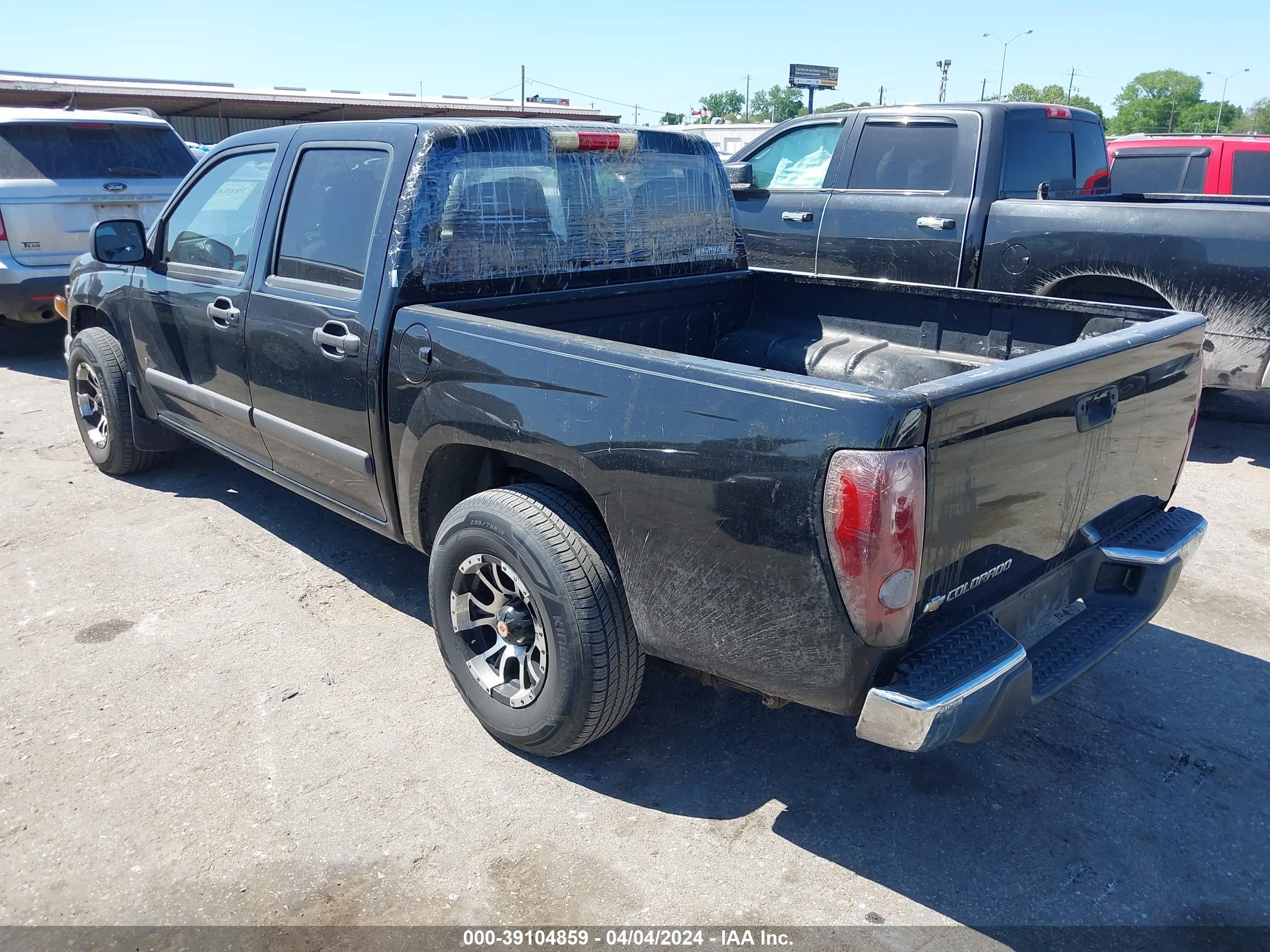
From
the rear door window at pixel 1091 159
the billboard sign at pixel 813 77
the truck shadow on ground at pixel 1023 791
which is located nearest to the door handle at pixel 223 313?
the truck shadow on ground at pixel 1023 791

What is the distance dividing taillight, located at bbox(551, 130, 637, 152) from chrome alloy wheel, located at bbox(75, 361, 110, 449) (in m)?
3.19

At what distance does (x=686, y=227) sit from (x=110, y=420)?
10.7 feet

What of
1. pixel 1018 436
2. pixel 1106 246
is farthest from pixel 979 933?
pixel 1106 246

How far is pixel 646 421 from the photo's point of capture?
97.4 inches

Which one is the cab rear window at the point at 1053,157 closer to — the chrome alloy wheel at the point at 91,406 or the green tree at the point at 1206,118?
the chrome alloy wheel at the point at 91,406

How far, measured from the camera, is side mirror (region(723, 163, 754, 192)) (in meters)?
6.52

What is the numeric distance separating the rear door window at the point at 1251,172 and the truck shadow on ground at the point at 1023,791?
748 centimetres

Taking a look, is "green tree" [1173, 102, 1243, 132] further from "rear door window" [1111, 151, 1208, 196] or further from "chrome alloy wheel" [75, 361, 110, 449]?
"chrome alloy wheel" [75, 361, 110, 449]

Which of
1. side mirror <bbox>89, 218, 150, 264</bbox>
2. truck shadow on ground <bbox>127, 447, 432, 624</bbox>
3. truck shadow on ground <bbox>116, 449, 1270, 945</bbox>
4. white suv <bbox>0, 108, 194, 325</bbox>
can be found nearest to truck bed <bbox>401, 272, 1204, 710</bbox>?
truck shadow on ground <bbox>116, 449, 1270, 945</bbox>

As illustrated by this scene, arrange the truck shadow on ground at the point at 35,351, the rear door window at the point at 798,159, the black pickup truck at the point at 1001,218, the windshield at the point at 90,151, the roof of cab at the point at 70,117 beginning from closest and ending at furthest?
→ the black pickup truck at the point at 1001,218
the rear door window at the point at 798,159
the windshield at the point at 90,151
the roof of cab at the point at 70,117
the truck shadow on ground at the point at 35,351

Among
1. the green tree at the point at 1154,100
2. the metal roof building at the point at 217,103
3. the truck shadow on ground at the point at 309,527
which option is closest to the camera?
the truck shadow on ground at the point at 309,527

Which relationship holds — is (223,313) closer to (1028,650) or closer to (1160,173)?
(1028,650)

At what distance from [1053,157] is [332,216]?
516 centimetres

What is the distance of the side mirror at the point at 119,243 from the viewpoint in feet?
14.6
